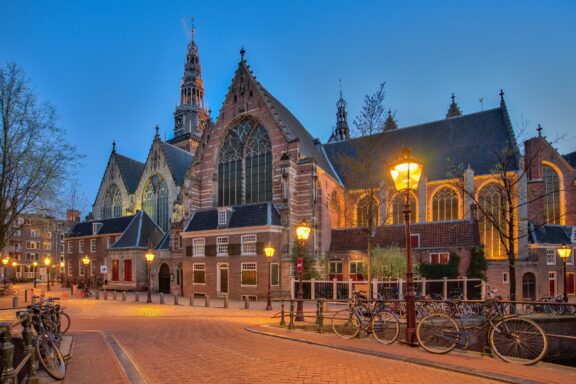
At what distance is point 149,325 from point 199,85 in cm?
6093

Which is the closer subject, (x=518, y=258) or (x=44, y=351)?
(x=44, y=351)

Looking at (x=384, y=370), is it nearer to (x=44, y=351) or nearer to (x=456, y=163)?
(x=44, y=351)

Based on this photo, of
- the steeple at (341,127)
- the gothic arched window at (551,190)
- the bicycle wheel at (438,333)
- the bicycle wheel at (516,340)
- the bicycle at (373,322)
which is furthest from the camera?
the steeple at (341,127)

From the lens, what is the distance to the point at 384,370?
307 inches

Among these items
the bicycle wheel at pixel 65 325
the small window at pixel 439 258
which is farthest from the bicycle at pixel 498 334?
the small window at pixel 439 258

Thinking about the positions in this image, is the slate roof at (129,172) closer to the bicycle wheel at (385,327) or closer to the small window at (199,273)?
the small window at (199,273)

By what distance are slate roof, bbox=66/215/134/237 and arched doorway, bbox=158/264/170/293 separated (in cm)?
953

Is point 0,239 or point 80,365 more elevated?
point 0,239

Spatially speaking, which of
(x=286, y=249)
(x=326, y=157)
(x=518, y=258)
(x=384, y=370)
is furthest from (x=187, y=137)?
(x=384, y=370)

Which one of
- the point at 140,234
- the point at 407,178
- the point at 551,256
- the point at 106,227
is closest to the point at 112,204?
the point at 106,227

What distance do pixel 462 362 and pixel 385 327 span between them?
2.77 meters

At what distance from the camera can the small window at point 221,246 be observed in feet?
101

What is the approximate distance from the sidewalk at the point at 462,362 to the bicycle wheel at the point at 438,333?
8.6 inches

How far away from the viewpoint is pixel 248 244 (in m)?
29.5
